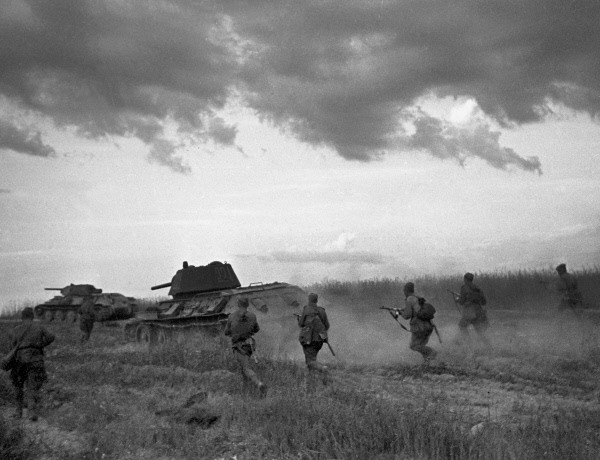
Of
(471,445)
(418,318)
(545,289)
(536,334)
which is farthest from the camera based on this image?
(545,289)

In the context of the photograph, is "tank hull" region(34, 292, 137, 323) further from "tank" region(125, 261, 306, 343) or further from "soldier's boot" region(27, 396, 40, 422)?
"soldier's boot" region(27, 396, 40, 422)

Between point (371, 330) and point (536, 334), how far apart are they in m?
4.65

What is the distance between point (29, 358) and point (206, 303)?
28.1ft

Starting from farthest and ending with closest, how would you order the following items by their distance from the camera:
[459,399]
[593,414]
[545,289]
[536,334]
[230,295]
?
[545,289] < [230,295] < [536,334] < [459,399] < [593,414]

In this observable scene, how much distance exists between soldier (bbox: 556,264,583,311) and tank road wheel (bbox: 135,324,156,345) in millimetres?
12324

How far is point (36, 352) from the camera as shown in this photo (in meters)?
10.1

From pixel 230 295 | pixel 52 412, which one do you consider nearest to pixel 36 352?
pixel 52 412

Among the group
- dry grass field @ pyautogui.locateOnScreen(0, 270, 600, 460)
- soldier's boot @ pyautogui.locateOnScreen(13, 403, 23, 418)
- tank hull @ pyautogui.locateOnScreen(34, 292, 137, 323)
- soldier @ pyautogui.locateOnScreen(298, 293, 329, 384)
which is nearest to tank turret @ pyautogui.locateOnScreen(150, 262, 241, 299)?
dry grass field @ pyautogui.locateOnScreen(0, 270, 600, 460)

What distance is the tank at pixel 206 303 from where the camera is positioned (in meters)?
17.4

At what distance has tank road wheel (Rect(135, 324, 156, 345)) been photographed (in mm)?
20344

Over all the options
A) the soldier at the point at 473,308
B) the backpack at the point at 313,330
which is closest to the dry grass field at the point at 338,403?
the soldier at the point at 473,308

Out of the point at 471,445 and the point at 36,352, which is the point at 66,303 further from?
the point at 471,445

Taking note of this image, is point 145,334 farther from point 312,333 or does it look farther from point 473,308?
point 473,308

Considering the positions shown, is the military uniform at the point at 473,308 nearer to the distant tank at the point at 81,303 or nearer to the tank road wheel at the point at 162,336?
the tank road wheel at the point at 162,336
